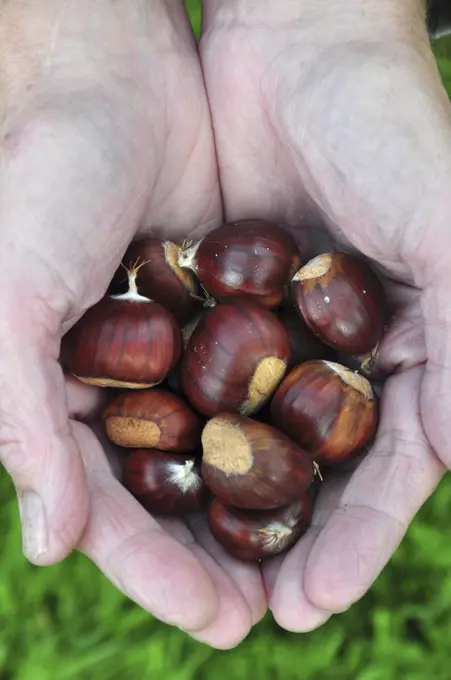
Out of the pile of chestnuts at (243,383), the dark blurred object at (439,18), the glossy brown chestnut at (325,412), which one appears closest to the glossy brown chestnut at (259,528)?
the pile of chestnuts at (243,383)

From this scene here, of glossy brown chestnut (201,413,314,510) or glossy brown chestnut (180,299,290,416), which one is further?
glossy brown chestnut (180,299,290,416)

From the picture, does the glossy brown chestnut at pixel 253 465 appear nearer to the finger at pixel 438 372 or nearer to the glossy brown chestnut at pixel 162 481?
the glossy brown chestnut at pixel 162 481

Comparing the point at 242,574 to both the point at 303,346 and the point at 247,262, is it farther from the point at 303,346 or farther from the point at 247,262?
the point at 247,262

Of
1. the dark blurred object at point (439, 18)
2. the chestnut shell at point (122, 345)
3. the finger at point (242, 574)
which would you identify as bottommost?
the finger at point (242, 574)

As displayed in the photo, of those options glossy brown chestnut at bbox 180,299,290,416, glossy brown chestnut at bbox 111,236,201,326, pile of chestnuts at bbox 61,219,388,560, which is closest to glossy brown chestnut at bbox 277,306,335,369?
pile of chestnuts at bbox 61,219,388,560

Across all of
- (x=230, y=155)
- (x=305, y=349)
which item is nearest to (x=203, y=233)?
(x=230, y=155)

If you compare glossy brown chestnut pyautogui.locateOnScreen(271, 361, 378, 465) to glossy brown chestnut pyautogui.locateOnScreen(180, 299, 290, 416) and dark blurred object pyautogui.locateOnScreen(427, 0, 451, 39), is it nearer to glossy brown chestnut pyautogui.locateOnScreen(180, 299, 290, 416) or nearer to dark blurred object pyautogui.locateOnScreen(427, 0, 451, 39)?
glossy brown chestnut pyautogui.locateOnScreen(180, 299, 290, 416)

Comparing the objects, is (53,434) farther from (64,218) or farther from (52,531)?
(64,218)
